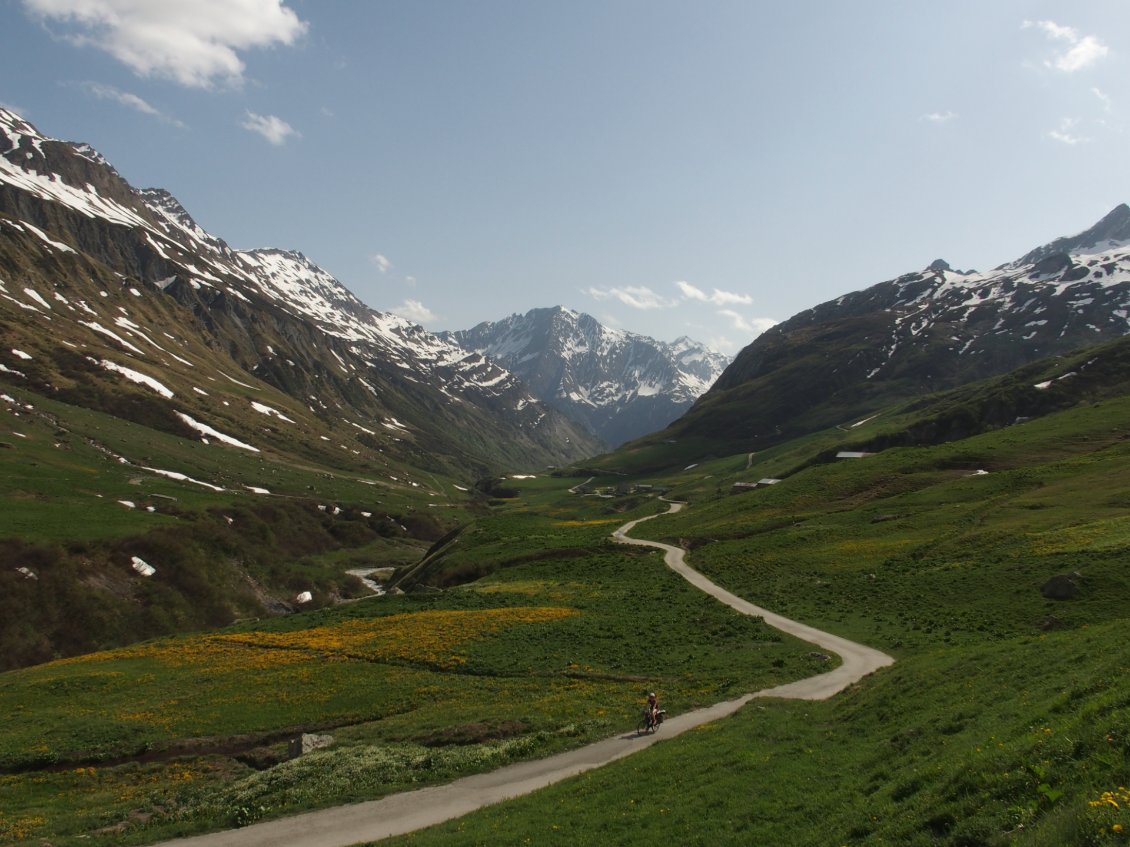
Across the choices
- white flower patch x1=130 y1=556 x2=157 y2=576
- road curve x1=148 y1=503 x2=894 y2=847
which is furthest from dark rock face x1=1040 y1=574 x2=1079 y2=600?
white flower patch x1=130 y1=556 x2=157 y2=576

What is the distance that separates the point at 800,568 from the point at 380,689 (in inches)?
1805

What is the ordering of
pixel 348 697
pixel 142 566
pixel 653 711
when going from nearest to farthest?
pixel 653 711 < pixel 348 697 < pixel 142 566

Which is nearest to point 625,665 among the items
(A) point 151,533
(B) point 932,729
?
(B) point 932,729

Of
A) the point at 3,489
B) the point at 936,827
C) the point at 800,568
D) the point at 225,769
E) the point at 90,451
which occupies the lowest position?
the point at 800,568

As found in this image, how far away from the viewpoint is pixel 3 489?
353 feet

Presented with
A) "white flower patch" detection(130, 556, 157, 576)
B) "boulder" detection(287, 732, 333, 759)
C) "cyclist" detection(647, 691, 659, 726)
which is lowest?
"cyclist" detection(647, 691, 659, 726)

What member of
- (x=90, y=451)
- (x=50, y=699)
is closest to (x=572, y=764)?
(x=50, y=699)

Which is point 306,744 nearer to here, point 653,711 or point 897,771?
point 653,711

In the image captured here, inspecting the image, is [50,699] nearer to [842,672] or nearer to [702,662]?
[702,662]

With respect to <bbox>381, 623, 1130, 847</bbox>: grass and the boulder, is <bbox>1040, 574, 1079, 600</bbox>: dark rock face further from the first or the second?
the boulder

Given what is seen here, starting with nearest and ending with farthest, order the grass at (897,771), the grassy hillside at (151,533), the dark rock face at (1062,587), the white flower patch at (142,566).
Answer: the grass at (897,771) → the dark rock face at (1062,587) → the grassy hillside at (151,533) → the white flower patch at (142,566)

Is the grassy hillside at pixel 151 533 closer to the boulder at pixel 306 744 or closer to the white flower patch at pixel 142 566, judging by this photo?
the white flower patch at pixel 142 566

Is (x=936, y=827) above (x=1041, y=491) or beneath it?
above

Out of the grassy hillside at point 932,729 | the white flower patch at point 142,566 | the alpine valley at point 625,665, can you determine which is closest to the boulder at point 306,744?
the alpine valley at point 625,665
